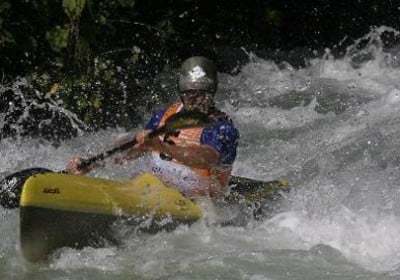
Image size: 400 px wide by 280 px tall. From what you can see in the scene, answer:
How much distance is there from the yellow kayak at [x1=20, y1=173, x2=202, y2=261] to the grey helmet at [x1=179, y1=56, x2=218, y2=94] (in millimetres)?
579

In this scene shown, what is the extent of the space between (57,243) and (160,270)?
19.8 inches

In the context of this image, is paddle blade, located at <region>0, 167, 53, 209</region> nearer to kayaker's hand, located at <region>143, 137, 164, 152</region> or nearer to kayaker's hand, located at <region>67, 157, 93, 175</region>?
kayaker's hand, located at <region>67, 157, 93, 175</region>

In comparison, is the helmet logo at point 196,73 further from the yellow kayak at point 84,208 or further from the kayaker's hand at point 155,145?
the yellow kayak at point 84,208

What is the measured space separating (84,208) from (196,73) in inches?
44.0

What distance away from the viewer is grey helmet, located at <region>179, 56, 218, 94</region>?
4625mm

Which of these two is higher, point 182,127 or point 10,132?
point 10,132

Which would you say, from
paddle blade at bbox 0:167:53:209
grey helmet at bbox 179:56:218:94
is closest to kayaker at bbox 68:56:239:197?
A: grey helmet at bbox 179:56:218:94

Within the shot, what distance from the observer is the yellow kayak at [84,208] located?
3.77m

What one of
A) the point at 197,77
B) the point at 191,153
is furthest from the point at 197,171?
the point at 197,77

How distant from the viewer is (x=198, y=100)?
4.65 meters

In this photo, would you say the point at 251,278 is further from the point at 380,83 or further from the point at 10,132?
the point at 380,83

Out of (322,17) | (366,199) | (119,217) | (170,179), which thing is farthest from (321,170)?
(322,17)

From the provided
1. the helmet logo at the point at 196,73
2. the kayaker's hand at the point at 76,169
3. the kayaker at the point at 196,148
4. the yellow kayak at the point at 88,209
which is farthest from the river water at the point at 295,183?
the helmet logo at the point at 196,73

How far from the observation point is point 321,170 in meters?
6.12
